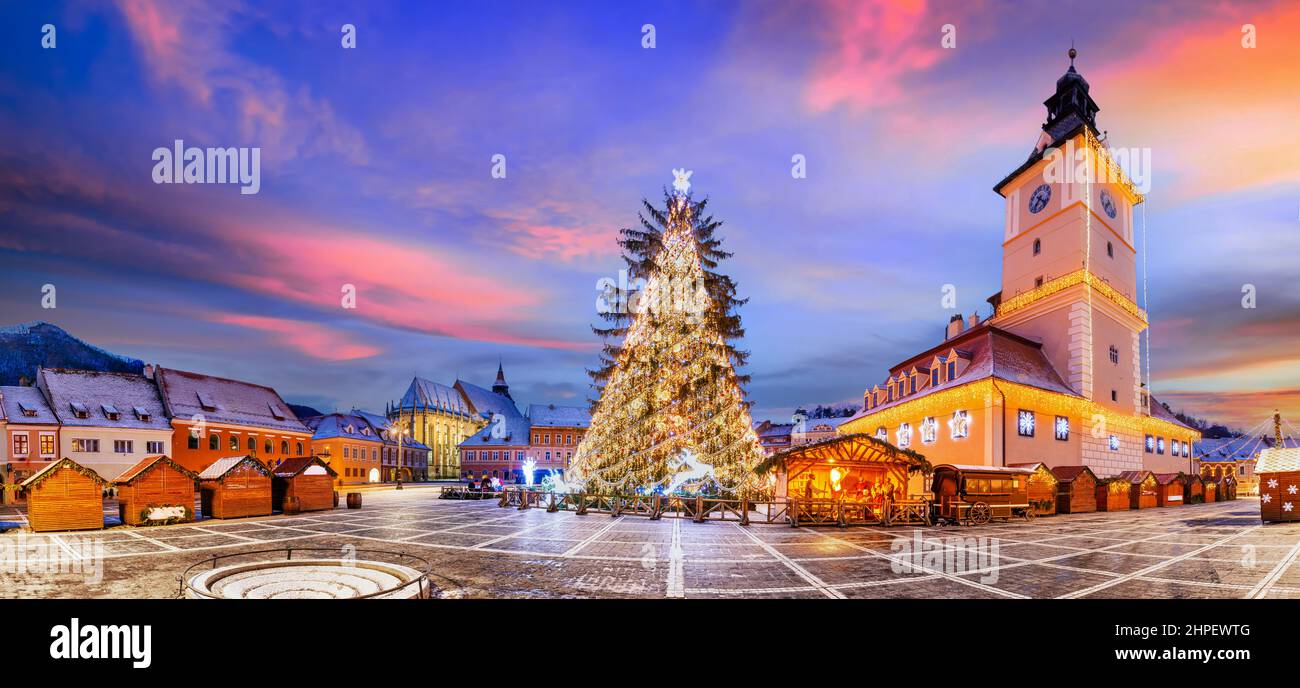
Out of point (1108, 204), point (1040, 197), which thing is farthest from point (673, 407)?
point (1108, 204)

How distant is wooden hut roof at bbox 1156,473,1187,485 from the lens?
35938mm

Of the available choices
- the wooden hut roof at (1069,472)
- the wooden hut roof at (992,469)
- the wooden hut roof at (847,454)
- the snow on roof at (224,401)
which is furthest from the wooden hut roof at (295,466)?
the wooden hut roof at (1069,472)

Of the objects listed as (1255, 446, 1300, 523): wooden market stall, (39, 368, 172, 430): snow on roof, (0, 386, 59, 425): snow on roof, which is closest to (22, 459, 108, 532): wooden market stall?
(0, 386, 59, 425): snow on roof

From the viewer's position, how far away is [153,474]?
20.3 metres

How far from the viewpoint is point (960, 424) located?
29828 millimetres

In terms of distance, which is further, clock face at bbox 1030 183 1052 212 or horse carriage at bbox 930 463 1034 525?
clock face at bbox 1030 183 1052 212

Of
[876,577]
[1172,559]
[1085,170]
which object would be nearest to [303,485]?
[876,577]

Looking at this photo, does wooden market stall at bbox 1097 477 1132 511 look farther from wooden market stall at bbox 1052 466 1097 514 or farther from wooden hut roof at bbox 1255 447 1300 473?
wooden hut roof at bbox 1255 447 1300 473

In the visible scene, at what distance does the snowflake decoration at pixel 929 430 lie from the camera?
31969 millimetres

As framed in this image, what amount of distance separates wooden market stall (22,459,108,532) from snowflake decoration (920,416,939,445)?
38.4m

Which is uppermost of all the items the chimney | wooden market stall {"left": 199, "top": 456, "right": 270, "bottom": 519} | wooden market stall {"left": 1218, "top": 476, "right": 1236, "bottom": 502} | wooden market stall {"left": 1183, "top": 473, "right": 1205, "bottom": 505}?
the chimney

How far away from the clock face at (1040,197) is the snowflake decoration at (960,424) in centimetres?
1671

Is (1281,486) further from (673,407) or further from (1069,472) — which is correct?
(673,407)

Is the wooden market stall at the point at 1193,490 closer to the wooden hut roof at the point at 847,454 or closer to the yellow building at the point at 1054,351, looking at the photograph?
the yellow building at the point at 1054,351
